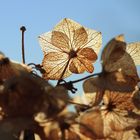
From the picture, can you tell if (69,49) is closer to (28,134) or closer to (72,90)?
(72,90)

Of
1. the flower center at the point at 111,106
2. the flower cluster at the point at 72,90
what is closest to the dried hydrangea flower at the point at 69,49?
the flower cluster at the point at 72,90

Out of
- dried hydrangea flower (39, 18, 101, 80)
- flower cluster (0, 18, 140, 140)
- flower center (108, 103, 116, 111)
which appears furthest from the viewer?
dried hydrangea flower (39, 18, 101, 80)

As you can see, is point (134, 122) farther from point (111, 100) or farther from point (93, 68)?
point (93, 68)

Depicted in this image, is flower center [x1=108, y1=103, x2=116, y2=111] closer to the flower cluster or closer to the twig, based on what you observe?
the flower cluster

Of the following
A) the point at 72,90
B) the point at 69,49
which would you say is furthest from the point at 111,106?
the point at 69,49

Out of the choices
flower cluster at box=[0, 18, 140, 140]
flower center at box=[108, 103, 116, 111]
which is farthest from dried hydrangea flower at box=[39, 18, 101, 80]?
flower center at box=[108, 103, 116, 111]

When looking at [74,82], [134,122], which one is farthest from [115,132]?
[74,82]

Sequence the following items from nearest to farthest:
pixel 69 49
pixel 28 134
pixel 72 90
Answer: pixel 28 134
pixel 72 90
pixel 69 49

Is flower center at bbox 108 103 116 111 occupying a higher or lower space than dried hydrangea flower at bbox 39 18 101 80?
lower

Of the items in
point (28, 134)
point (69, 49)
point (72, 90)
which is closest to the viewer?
point (28, 134)

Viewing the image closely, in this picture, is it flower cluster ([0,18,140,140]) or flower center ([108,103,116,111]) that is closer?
flower cluster ([0,18,140,140])

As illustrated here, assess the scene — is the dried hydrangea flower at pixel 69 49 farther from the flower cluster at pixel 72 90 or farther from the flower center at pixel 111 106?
the flower center at pixel 111 106
